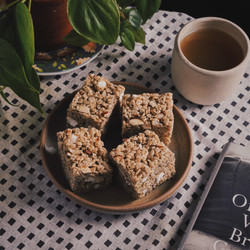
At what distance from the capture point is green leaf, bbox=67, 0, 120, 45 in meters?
0.82

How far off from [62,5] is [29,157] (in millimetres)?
411

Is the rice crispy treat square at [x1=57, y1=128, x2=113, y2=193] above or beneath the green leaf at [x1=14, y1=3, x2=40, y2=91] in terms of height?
beneath

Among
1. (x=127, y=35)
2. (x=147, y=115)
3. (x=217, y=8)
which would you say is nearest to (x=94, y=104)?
(x=147, y=115)

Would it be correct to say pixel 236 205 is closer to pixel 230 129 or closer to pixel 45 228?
pixel 230 129

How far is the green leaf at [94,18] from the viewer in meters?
0.82

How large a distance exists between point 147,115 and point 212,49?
28 cm

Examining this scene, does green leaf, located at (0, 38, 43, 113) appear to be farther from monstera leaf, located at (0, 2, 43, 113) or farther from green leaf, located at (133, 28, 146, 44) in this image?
green leaf, located at (133, 28, 146, 44)

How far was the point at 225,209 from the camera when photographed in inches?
39.2

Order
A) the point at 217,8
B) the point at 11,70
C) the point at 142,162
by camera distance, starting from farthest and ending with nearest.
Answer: the point at 217,8
the point at 142,162
the point at 11,70

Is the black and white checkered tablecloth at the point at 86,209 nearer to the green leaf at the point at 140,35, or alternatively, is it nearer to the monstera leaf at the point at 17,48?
the green leaf at the point at 140,35

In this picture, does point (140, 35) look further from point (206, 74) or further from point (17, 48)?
point (17, 48)

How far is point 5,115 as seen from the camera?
1142mm

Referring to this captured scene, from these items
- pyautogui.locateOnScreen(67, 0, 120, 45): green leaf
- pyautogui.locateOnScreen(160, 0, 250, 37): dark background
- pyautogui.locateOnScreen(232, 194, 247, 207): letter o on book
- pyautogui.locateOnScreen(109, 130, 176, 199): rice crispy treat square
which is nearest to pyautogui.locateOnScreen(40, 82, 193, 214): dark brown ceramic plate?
pyautogui.locateOnScreen(109, 130, 176, 199): rice crispy treat square

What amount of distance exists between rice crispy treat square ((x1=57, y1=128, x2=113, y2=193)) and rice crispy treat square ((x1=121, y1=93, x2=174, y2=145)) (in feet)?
0.28
